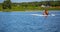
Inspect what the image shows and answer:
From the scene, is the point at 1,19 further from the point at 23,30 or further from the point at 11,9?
the point at 23,30

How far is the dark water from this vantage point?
159 centimetres

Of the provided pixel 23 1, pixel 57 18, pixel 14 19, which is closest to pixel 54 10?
pixel 57 18

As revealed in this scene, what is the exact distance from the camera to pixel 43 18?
1646 mm

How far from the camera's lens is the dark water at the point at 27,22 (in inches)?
62.8

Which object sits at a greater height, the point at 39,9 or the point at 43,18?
the point at 39,9

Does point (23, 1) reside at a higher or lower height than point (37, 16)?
higher

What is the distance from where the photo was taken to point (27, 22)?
1630 mm

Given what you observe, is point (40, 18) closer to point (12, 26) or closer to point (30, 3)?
point (30, 3)

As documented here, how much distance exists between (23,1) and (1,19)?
13.4 inches

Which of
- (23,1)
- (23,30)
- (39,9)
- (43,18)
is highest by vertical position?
(23,1)

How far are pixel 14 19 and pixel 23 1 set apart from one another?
242mm

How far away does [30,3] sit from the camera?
5.45 ft

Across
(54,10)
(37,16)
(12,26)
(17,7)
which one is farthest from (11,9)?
(54,10)

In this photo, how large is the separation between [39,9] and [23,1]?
0.22 meters
